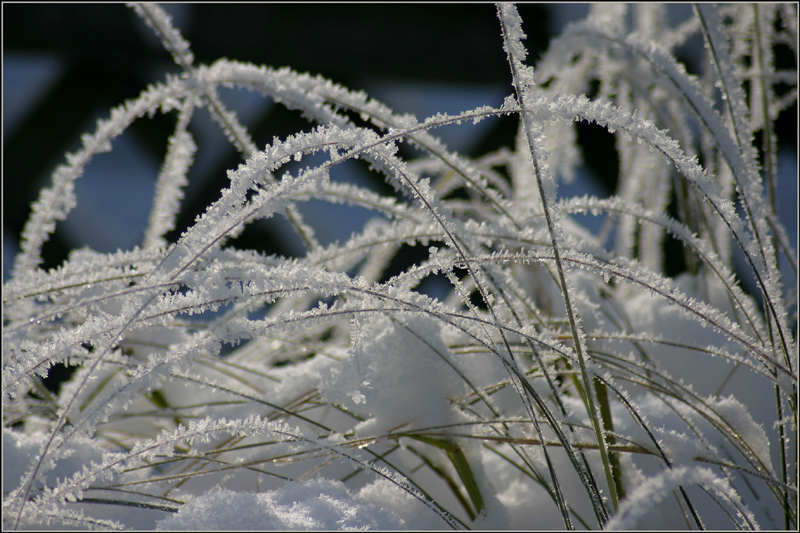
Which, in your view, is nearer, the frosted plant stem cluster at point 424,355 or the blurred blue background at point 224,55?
the frosted plant stem cluster at point 424,355

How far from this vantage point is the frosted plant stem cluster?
187mm

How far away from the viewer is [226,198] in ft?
0.60

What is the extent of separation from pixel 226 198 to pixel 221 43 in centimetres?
83

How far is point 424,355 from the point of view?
0.85ft

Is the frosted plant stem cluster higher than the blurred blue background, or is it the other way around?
the blurred blue background

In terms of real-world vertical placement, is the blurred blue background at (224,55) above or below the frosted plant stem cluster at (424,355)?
above

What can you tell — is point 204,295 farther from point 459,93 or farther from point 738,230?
point 459,93

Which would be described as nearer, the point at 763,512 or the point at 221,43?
the point at 763,512

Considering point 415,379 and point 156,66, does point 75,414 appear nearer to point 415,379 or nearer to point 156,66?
point 415,379

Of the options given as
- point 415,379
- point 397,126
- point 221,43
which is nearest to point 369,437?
point 415,379

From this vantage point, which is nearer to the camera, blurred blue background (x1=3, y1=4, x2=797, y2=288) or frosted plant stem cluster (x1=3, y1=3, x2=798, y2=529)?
frosted plant stem cluster (x1=3, y1=3, x2=798, y2=529)

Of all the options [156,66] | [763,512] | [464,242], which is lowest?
[763,512]

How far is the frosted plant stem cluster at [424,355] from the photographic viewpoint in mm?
187

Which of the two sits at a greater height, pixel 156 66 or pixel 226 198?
pixel 156 66
